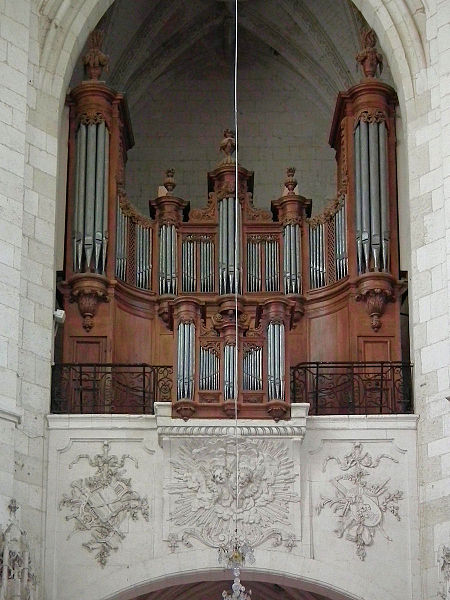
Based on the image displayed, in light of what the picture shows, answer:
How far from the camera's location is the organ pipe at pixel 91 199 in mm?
21891

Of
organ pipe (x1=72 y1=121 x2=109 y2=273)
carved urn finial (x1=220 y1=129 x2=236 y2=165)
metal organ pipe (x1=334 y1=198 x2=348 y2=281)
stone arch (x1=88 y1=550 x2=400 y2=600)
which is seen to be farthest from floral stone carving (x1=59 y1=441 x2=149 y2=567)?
carved urn finial (x1=220 y1=129 x2=236 y2=165)

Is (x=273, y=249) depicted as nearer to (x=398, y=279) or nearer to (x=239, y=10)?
(x=398, y=279)

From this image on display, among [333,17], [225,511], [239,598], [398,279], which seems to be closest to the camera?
[239,598]

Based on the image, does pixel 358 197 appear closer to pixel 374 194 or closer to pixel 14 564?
pixel 374 194

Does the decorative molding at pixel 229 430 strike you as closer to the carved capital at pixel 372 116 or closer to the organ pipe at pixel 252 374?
the organ pipe at pixel 252 374

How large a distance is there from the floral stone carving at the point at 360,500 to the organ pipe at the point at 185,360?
191 centimetres

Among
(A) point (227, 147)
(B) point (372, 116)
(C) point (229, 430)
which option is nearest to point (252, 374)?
(C) point (229, 430)

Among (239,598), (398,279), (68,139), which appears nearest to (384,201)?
(398,279)

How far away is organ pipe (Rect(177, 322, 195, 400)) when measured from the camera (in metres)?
20.2

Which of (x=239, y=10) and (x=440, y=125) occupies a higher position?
(x=239, y=10)

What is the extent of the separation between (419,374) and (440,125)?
317 cm

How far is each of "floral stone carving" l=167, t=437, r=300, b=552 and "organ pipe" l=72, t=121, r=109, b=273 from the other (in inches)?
124

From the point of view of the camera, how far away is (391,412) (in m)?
21.1

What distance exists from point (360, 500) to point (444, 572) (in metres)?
1.50
